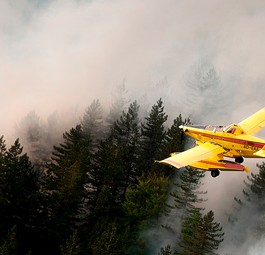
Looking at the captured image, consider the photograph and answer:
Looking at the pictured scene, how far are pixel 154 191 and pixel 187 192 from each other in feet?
16.4

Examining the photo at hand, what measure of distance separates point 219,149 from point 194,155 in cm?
382

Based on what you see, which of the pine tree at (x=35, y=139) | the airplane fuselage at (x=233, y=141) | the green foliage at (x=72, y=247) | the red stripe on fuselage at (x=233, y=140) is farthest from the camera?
the pine tree at (x=35, y=139)

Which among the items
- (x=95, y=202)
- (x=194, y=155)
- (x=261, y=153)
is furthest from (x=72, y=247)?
(x=261, y=153)

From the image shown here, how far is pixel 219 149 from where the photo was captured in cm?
4488

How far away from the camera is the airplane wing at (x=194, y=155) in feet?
131

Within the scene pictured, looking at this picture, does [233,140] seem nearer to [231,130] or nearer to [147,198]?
[231,130]

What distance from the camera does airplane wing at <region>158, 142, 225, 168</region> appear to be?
3978 centimetres

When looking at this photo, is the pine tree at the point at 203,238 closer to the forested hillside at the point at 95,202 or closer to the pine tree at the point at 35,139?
the forested hillside at the point at 95,202

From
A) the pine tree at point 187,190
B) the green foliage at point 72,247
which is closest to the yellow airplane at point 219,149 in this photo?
the green foliage at point 72,247

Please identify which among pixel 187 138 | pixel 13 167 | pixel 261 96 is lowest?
pixel 13 167

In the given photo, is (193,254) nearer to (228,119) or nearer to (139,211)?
(139,211)

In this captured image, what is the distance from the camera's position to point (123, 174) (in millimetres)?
78750

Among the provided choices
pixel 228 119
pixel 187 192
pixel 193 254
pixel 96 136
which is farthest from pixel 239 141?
pixel 228 119

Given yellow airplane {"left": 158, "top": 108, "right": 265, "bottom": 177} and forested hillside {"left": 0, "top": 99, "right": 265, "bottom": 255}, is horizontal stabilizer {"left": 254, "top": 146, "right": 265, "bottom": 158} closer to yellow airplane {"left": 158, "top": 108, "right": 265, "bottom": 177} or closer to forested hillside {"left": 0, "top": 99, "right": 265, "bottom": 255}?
yellow airplane {"left": 158, "top": 108, "right": 265, "bottom": 177}
